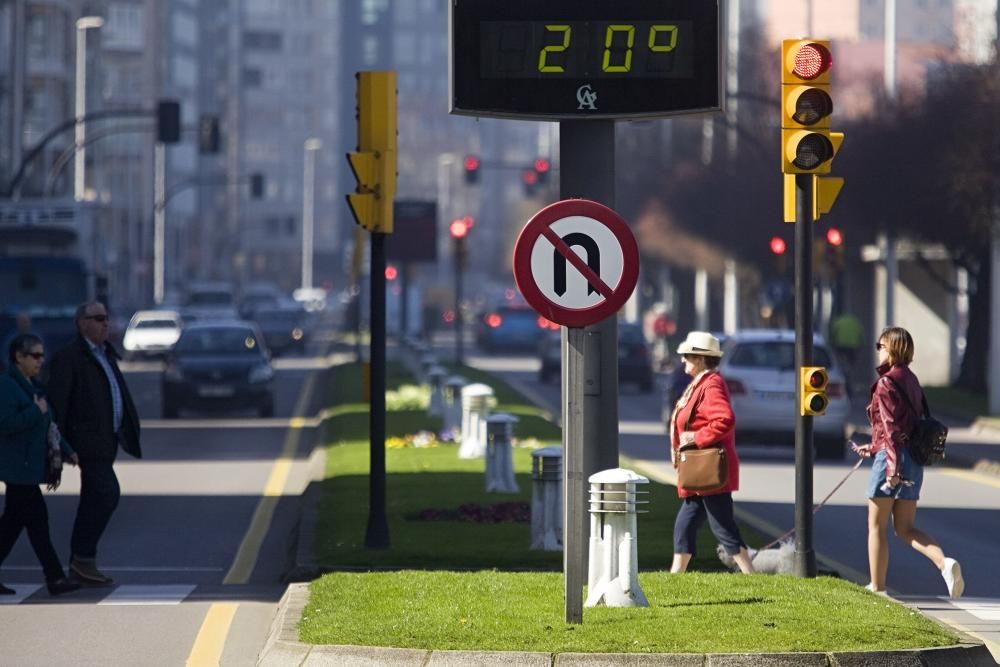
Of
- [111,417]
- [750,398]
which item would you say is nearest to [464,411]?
[750,398]

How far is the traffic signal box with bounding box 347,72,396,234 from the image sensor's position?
14.7 meters

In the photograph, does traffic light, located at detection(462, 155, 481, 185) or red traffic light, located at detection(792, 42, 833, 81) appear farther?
traffic light, located at detection(462, 155, 481, 185)

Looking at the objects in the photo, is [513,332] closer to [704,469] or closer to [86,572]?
[86,572]

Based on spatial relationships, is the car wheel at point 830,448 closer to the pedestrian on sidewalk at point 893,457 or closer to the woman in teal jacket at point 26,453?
the pedestrian on sidewalk at point 893,457

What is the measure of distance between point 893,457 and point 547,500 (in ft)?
8.87

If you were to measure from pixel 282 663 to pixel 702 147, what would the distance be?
62.2m

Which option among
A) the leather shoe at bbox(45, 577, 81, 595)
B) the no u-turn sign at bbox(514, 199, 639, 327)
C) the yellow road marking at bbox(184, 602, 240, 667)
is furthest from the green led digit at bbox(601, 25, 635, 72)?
the leather shoe at bbox(45, 577, 81, 595)

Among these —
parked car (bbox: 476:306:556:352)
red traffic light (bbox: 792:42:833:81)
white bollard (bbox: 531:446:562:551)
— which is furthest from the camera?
parked car (bbox: 476:306:556:352)

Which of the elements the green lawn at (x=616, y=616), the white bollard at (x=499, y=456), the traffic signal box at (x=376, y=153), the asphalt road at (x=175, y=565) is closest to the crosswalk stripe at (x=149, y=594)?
the asphalt road at (x=175, y=565)

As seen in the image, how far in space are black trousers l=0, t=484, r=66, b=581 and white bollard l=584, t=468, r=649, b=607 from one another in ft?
12.6

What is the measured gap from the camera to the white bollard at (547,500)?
14.4 meters

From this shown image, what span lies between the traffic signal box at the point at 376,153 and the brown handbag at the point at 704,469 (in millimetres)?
3123

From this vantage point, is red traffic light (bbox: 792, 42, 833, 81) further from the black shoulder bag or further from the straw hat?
the black shoulder bag

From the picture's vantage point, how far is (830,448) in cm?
2716
